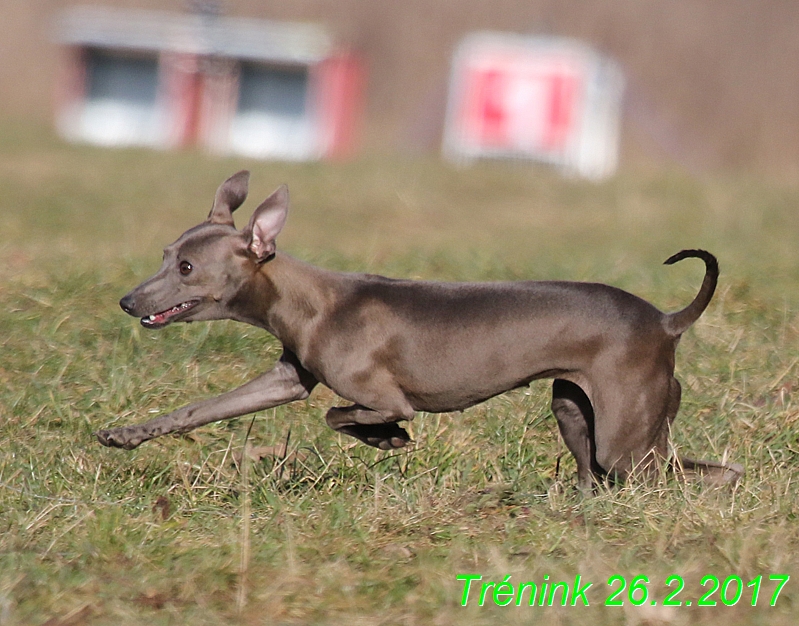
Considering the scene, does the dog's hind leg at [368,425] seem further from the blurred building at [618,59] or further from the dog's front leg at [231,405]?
the blurred building at [618,59]

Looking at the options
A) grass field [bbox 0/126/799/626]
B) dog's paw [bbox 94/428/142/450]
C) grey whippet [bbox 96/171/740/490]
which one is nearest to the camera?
grass field [bbox 0/126/799/626]

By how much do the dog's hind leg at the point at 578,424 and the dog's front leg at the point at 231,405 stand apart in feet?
3.12

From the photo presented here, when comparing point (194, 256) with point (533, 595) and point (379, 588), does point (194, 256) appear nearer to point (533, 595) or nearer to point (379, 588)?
point (379, 588)

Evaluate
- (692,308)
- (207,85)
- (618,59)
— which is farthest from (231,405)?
(618,59)

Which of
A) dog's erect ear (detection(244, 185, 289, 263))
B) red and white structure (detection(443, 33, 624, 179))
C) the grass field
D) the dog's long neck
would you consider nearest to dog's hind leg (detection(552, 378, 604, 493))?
the grass field

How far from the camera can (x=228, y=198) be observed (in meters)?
5.03

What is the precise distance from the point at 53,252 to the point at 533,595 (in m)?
5.28

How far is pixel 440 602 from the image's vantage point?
3.83 meters

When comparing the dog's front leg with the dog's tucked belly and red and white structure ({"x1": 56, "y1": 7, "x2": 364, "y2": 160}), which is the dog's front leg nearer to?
the dog's tucked belly

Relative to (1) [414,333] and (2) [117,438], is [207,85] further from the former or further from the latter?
(1) [414,333]

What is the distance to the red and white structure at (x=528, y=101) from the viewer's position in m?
19.2

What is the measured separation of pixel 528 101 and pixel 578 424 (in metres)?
14.9

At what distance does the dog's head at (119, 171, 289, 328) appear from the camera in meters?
4.66

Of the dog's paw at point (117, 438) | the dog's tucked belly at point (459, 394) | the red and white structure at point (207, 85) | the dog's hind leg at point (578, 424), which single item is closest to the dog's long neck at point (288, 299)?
the dog's tucked belly at point (459, 394)
